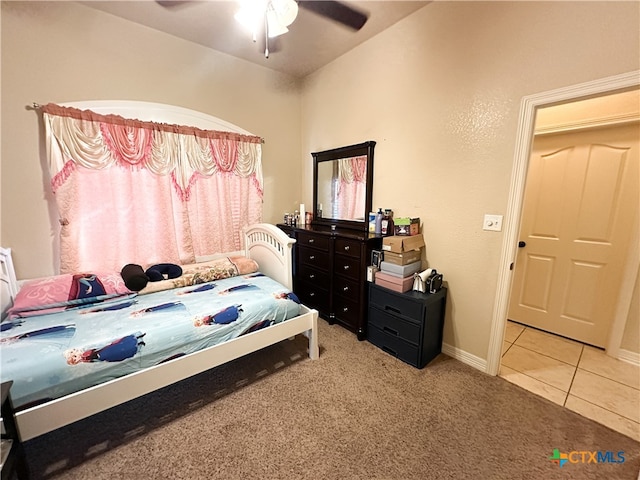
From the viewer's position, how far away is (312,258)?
2.91 meters

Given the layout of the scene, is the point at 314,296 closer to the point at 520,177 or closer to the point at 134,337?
the point at 134,337

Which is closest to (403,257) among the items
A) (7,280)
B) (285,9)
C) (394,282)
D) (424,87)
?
(394,282)

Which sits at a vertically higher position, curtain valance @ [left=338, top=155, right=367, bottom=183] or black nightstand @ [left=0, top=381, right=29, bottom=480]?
curtain valance @ [left=338, top=155, right=367, bottom=183]

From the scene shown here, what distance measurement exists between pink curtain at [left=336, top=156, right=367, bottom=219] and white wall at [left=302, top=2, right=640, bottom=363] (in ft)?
0.59

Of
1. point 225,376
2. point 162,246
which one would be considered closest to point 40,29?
point 162,246

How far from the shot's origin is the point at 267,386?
74.9 inches

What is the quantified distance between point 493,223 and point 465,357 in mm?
1118

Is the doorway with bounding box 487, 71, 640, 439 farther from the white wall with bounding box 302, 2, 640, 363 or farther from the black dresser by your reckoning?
the black dresser

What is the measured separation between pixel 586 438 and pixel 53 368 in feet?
9.34

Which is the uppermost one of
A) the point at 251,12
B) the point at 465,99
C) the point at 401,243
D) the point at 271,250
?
the point at 251,12

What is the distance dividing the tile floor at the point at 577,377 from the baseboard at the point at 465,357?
5.6 inches

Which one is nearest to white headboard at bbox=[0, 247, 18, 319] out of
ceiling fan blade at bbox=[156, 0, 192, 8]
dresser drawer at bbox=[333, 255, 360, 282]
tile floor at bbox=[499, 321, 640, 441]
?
ceiling fan blade at bbox=[156, 0, 192, 8]

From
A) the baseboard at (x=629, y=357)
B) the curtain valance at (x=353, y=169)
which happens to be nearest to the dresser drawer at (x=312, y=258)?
the curtain valance at (x=353, y=169)

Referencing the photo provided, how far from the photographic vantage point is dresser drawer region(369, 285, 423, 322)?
2047 mm
